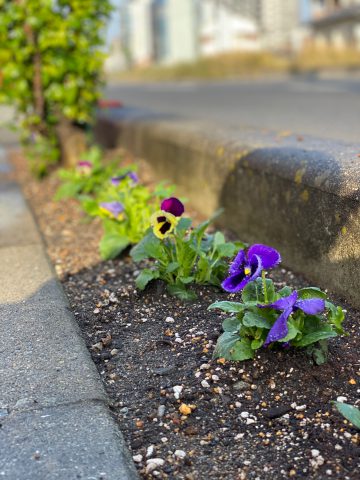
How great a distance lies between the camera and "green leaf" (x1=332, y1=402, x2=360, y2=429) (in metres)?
1.90

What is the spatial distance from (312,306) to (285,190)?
102 cm

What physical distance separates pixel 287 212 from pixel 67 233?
160 cm

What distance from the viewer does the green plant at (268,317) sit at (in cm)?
215

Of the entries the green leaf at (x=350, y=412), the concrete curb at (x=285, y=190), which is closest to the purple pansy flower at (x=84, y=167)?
the concrete curb at (x=285, y=190)

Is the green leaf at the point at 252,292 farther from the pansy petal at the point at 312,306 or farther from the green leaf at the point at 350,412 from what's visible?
the green leaf at the point at 350,412

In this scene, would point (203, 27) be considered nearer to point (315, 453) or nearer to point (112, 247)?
point (112, 247)

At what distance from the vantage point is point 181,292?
111 inches

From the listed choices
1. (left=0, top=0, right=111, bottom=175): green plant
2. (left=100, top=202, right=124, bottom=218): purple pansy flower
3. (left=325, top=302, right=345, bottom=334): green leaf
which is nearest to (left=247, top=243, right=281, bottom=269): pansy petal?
(left=325, top=302, right=345, bottom=334): green leaf

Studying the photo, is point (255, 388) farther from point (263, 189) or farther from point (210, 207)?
point (210, 207)

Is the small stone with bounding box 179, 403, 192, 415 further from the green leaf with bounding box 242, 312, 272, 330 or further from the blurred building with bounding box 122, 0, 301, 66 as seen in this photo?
the blurred building with bounding box 122, 0, 301, 66

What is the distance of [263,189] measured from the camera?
3.31 meters

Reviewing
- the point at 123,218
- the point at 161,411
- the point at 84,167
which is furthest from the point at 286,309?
the point at 84,167

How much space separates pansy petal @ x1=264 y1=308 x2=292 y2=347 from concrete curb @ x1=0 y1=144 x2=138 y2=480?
513 mm

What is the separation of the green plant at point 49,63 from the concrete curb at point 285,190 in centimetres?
156
